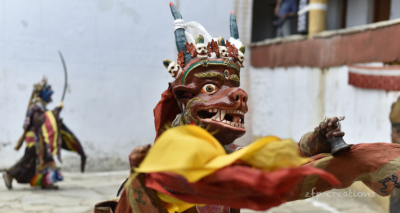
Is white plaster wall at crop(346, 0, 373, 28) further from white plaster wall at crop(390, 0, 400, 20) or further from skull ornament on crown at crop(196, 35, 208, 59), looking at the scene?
skull ornament on crown at crop(196, 35, 208, 59)

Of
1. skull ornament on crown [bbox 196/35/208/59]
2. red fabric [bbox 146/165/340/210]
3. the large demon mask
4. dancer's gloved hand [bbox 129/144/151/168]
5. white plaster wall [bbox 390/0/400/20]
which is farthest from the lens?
white plaster wall [bbox 390/0/400/20]

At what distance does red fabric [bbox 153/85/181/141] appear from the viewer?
199 centimetres

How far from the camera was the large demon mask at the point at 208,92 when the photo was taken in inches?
70.7

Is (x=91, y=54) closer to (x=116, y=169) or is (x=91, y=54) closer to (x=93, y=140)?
(x=93, y=140)

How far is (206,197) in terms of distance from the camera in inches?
50.2

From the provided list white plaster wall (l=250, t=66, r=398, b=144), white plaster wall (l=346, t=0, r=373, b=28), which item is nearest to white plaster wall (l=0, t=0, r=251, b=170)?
white plaster wall (l=250, t=66, r=398, b=144)

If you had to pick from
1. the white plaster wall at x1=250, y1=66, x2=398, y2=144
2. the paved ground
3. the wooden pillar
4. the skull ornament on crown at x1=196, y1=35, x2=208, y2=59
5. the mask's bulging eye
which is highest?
the wooden pillar

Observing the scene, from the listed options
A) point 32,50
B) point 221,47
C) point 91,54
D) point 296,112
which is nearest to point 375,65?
point 296,112

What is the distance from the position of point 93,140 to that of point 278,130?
3.16 metres

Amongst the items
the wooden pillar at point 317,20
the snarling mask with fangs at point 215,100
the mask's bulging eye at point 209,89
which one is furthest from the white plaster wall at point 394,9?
the mask's bulging eye at point 209,89

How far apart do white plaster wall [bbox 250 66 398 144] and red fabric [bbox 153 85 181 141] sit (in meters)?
3.49

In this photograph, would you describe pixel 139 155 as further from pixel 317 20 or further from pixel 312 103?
pixel 317 20

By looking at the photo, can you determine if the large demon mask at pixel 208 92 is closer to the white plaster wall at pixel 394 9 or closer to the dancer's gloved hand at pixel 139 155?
the dancer's gloved hand at pixel 139 155

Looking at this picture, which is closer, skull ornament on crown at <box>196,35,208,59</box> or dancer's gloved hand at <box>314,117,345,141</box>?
dancer's gloved hand at <box>314,117,345,141</box>
